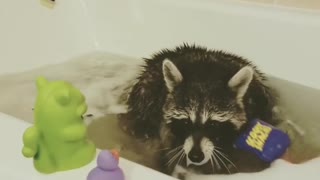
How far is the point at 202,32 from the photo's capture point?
54.9 inches

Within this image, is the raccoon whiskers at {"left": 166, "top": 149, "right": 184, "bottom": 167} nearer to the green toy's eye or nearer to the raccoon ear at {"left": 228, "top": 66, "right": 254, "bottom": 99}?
the raccoon ear at {"left": 228, "top": 66, "right": 254, "bottom": 99}

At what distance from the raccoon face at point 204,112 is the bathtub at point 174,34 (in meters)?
0.19

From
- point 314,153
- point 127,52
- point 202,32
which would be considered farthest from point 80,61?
point 314,153

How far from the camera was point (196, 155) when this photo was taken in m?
0.93

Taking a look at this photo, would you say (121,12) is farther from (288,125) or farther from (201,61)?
(288,125)

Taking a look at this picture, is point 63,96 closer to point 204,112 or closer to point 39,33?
point 204,112

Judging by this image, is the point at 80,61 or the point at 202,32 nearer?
the point at 202,32

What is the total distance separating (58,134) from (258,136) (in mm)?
464

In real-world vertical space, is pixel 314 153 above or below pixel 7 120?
below

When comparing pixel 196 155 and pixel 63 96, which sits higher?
pixel 63 96

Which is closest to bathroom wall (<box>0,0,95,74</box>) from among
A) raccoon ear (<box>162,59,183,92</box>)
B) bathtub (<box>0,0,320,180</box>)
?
bathtub (<box>0,0,320,180</box>)

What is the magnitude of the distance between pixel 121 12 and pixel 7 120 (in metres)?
0.85

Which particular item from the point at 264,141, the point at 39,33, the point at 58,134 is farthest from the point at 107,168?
the point at 39,33

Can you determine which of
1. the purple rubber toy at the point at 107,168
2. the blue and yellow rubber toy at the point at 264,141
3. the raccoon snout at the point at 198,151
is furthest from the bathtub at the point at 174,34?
the purple rubber toy at the point at 107,168
